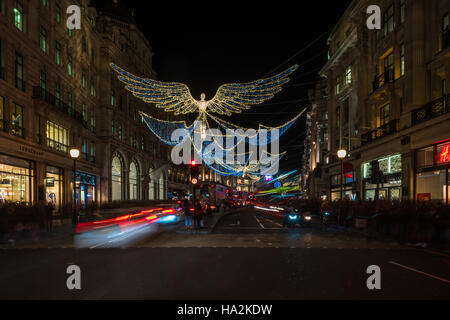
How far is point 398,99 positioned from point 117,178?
36726mm

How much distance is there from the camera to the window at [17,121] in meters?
25.0

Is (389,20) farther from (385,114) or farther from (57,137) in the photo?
(57,137)

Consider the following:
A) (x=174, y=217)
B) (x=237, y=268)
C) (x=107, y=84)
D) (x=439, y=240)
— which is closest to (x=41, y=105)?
(x=174, y=217)

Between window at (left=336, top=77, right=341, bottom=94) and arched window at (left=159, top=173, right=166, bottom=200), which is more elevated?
window at (left=336, top=77, right=341, bottom=94)

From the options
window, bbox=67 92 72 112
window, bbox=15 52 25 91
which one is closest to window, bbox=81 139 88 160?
window, bbox=67 92 72 112

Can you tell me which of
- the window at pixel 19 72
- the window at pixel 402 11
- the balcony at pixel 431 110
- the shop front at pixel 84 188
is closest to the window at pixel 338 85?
the window at pixel 402 11

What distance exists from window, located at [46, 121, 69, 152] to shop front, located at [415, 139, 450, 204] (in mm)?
28552

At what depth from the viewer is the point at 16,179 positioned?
2541 centimetres

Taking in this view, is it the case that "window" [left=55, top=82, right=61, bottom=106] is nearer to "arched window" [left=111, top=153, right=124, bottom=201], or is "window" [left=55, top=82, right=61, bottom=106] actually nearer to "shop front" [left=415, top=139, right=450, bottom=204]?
"arched window" [left=111, top=153, right=124, bottom=201]

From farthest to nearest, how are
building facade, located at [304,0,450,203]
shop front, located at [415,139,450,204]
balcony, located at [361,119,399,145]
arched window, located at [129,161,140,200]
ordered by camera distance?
arched window, located at [129,161,140,200]
balcony, located at [361,119,399,145]
building facade, located at [304,0,450,203]
shop front, located at [415,139,450,204]

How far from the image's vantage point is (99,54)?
43625 mm

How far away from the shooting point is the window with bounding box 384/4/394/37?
2688cm
